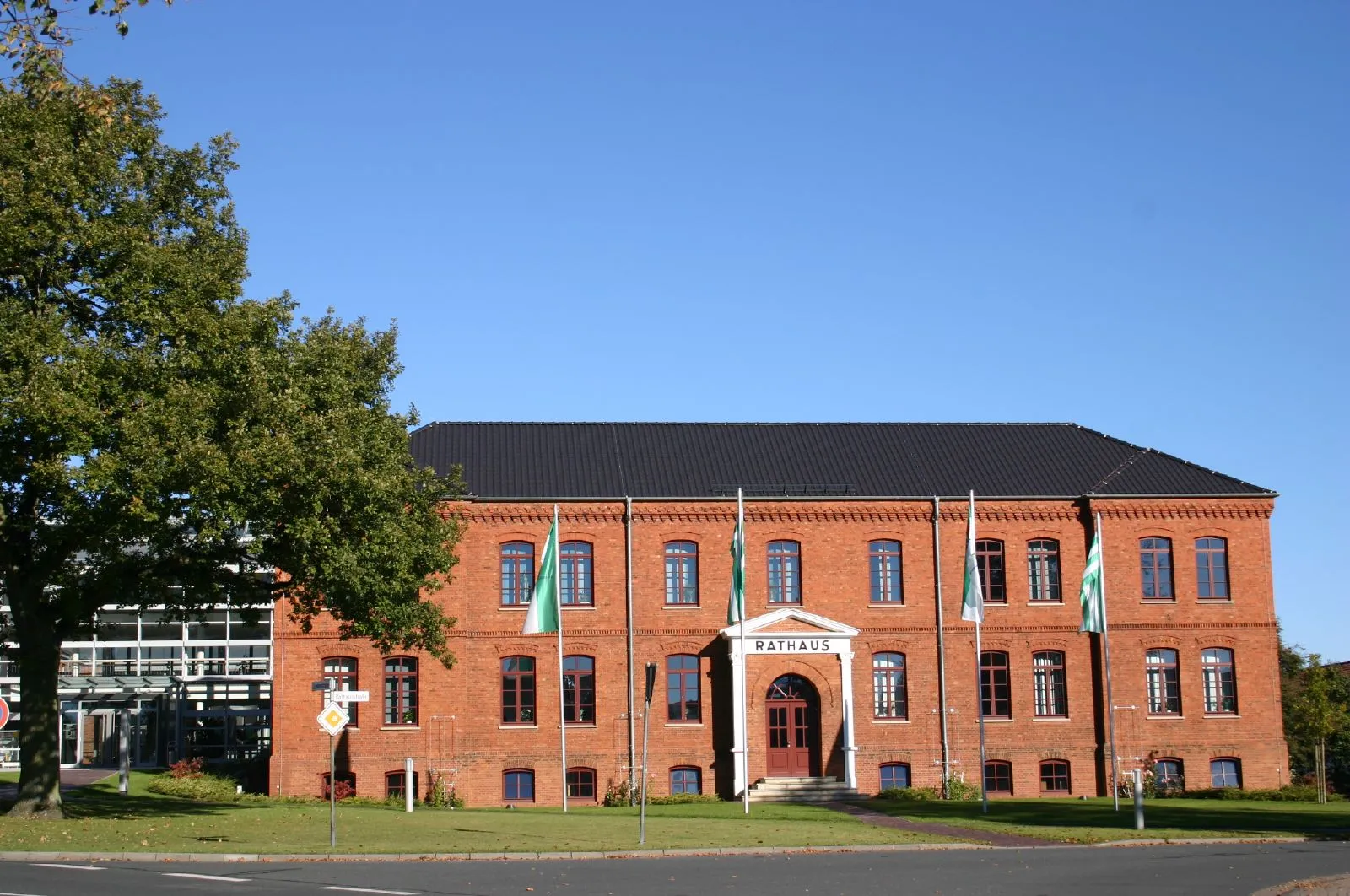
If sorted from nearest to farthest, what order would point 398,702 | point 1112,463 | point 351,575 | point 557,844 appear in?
point 557,844 < point 351,575 < point 398,702 < point 1112,463

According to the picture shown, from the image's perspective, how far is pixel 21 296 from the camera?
26312 millimetres

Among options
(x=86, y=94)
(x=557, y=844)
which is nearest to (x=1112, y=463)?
(x=557, y=844)

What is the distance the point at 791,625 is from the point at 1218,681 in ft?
43.1

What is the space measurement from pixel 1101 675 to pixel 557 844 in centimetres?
2297

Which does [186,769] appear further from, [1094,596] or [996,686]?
[1094,596]

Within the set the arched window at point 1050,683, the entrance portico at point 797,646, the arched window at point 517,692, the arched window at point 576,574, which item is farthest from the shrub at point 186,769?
the arched window at point 1050,683

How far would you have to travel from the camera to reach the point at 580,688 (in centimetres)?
4188

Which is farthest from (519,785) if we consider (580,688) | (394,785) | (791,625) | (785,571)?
(785,571)

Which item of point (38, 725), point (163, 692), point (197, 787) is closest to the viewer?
point (38, 725)

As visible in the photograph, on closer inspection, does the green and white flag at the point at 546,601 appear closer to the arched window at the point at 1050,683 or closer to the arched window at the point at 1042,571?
the arched window at the point at 1042,571

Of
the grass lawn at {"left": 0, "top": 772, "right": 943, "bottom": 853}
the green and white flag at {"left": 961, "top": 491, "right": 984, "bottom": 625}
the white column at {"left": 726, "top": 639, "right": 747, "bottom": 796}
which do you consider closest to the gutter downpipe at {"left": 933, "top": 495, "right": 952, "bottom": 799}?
the green and white flag at {"left": 961, "top": 491, "right": 984, "bottom": 625}

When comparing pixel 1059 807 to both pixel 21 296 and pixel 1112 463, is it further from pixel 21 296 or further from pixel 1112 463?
pixel 21 296

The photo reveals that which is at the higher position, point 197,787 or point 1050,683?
point 1050,683

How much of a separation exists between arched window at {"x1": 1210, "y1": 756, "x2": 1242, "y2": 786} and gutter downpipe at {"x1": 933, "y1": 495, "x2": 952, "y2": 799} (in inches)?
310
